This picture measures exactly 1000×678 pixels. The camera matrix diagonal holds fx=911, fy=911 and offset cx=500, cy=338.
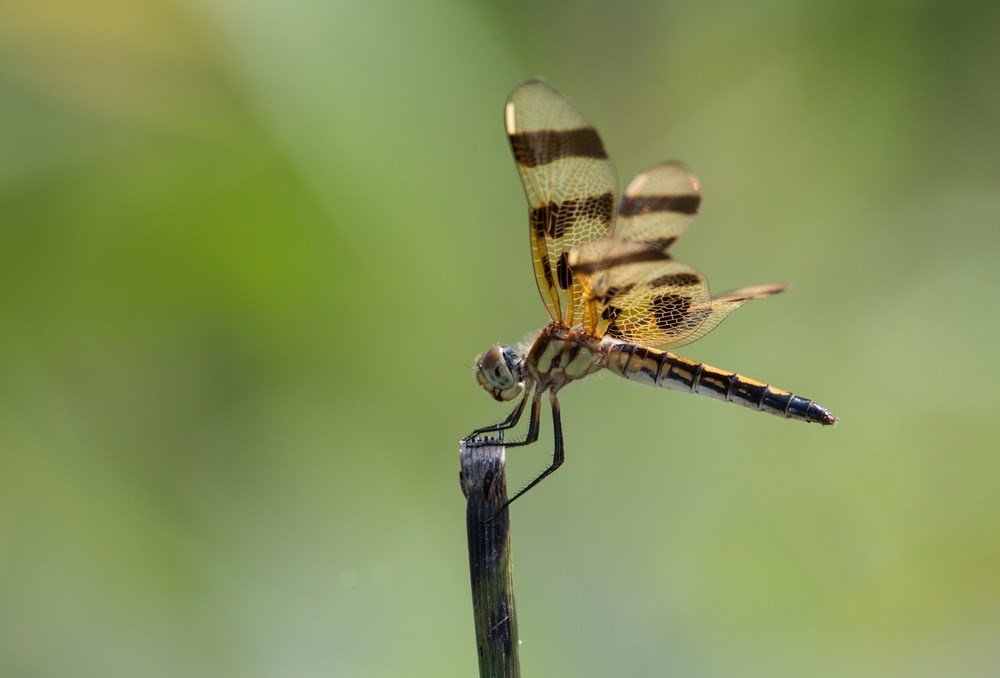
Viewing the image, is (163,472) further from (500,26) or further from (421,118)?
(500,26)

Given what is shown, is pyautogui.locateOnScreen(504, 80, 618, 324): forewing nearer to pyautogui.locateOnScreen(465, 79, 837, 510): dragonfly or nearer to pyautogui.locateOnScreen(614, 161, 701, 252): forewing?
pyautogui.locateOnScreen(465, 79, 837, 510): dragonfly

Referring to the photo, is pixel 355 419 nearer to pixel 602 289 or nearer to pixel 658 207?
pixel 602 289

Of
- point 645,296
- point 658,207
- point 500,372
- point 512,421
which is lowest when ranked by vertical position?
point 512,421

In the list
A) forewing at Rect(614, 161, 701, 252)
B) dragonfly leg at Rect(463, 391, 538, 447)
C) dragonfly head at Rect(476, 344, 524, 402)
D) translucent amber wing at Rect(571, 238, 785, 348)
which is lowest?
dragonfly leg at Rect(463, 391, 538, 447)

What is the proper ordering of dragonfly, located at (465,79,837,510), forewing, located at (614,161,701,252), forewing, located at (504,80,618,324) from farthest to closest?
forewing, located at (614,161,701,252)
dragonfly, located at (465,79,837,510)
forewing, located at (504,80,618,324)

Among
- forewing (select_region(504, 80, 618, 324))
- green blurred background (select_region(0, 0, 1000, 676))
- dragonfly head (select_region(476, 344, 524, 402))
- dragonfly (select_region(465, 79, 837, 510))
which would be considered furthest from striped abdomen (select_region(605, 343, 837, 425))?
green blurred background (select_region(0, 0, 1000, 676))

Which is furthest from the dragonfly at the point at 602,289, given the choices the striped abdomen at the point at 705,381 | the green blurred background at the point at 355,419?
the green blurred background at the point at 355,419

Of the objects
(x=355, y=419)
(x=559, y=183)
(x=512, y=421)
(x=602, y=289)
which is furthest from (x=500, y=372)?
(x=355, y=419)
